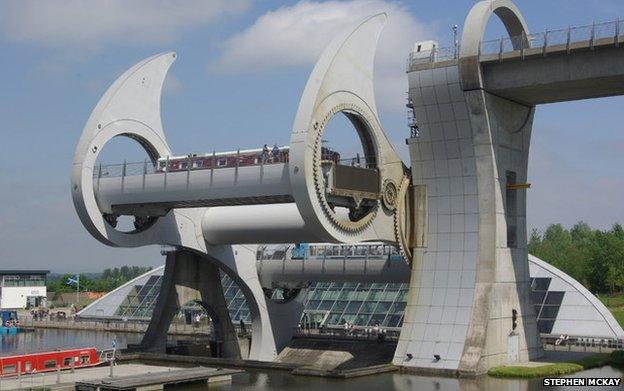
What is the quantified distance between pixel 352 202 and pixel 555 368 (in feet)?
43.5

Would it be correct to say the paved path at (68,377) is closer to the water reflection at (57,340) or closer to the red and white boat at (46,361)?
the red and white boat at (46,361)

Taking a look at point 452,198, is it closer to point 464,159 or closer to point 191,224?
point 464,159

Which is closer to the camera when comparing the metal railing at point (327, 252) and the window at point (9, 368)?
the window at point (9, 368)

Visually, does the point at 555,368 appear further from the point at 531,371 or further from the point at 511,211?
the point at 511,211

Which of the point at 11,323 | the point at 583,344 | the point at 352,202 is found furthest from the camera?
the point at 11,323

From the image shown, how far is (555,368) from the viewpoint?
46.5m

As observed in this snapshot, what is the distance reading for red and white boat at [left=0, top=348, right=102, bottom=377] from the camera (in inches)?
1748

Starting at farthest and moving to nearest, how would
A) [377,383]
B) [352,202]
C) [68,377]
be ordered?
[352,202]
[377,383]
[68,377]

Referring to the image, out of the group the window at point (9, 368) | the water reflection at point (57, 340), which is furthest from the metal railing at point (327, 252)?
the window at point (9, 368)

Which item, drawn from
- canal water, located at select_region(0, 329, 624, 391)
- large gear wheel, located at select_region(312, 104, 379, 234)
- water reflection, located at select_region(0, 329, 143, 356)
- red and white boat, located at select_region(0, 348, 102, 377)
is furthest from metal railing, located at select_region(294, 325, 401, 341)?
red and white boat, located at select_region(0, 348, 102, 377)

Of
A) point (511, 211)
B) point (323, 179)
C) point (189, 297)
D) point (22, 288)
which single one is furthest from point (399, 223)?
point (22, 288)

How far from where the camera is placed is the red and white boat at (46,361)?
44.4 meters

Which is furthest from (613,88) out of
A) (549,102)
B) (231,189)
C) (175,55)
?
(175,55)

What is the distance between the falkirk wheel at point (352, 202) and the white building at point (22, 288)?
5925cm
